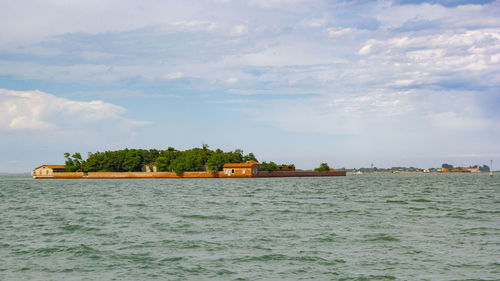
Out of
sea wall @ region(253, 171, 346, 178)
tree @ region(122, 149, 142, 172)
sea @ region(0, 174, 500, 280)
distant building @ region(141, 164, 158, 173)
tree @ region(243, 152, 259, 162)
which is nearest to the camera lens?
sea @ region(0, 174, 500, 280)

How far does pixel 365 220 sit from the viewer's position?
20.9 meters

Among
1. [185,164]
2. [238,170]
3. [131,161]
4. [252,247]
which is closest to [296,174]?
[238,170]

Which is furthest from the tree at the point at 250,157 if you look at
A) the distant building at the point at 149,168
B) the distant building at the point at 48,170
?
the distant building at the point at 48,170

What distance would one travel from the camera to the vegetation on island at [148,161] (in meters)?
117

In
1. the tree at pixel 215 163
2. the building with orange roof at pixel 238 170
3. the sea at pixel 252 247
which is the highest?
the tree at pixel 215 163

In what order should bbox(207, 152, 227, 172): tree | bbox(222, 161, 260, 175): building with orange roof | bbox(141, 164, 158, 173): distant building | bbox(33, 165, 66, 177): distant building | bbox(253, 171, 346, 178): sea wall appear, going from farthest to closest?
bbox(253, 171, 346, 178): sea wall < bbox(141, 164, 158, 173): distant building < bbox(33, 165, 66, 177): distant building < bbox(222, 161, 260, 175): building with orange roof < bbox(207, 152, 227, 172): tree

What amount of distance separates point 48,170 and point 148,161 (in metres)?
28.5

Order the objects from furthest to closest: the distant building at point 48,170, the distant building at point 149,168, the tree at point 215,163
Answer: the distant building at point 149,168 → the distant building at point 48,170 → the tree at point 215,163

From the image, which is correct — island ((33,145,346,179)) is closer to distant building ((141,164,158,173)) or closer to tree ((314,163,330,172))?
distant building ((141,164,158,173))

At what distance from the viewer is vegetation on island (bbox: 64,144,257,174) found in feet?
385

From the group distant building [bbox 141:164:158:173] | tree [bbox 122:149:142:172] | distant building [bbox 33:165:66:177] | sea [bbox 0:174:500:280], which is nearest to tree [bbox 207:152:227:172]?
distant building [bbox 141:164:158:173]

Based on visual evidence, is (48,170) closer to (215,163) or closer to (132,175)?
(132,175)

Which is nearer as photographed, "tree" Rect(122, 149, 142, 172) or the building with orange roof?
→ the building with orange roof

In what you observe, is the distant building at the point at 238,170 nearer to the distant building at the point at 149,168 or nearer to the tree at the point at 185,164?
the tree at the point at 185,164
